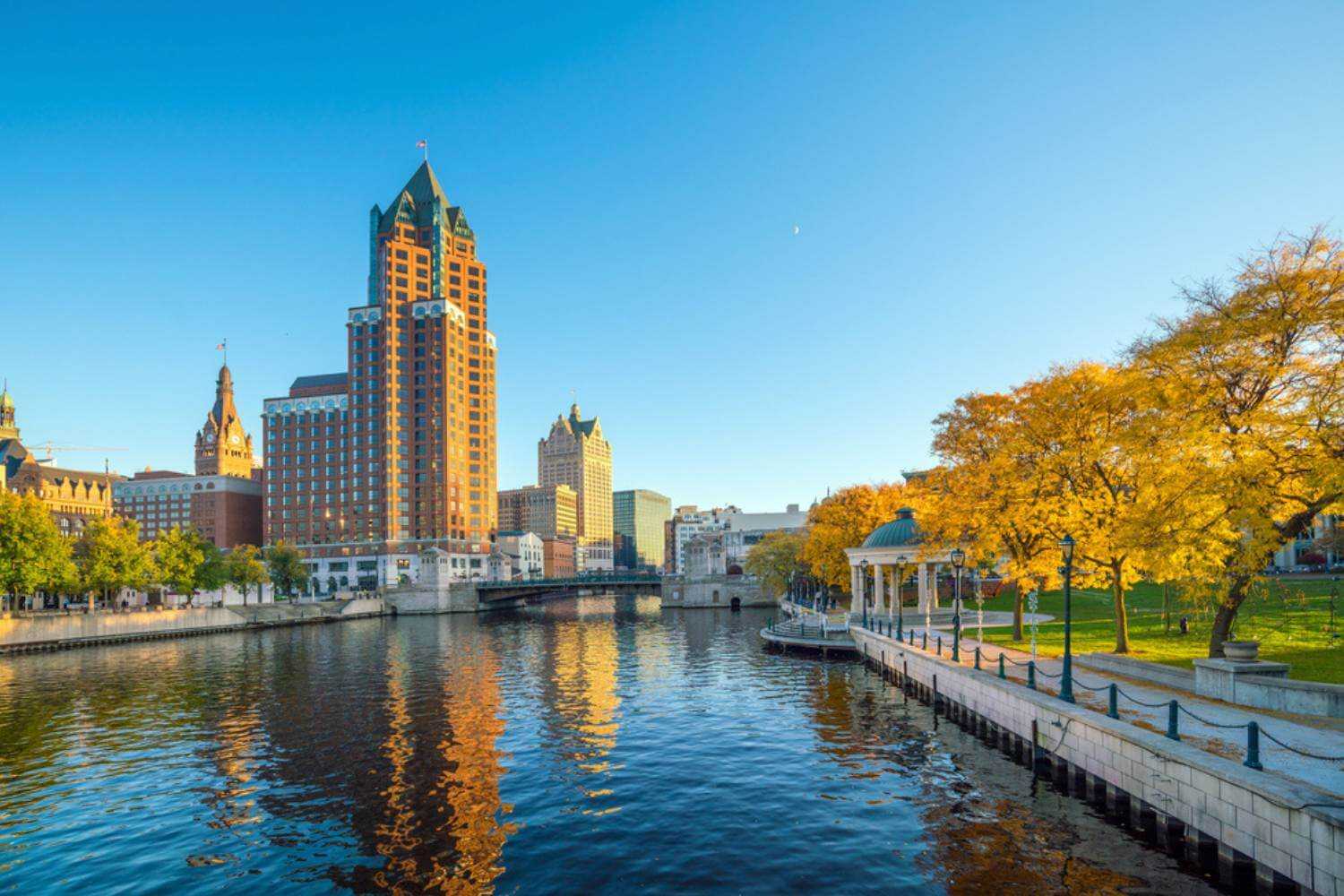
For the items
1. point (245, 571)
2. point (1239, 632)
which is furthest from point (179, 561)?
point (1239, 632)

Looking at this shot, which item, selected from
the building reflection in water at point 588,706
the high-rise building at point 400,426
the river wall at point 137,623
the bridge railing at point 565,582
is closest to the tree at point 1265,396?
the building reflection in water at point 588,706

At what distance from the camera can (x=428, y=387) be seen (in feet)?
552

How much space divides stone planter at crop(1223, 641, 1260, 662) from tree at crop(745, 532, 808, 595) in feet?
260

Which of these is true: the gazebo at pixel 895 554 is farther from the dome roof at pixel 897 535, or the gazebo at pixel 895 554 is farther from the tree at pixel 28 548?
the tree at pixel 28 548

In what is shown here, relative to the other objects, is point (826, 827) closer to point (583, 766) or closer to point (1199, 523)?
point (583, 766)

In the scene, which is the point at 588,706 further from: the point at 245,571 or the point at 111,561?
the point at 245,571

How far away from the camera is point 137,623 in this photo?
87.9 meters

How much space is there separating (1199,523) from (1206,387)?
5.76m

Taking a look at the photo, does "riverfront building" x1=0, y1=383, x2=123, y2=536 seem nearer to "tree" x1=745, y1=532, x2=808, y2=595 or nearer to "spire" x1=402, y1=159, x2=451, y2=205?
"spire" x1=402, y1=159, x2=451, y2=205

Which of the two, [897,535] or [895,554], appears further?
[897,535]

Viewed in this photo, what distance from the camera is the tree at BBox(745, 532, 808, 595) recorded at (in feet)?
370

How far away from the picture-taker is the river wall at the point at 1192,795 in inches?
587

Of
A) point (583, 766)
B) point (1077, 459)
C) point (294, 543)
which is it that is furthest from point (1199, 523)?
point (294, 543)

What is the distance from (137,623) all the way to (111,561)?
331 inches
